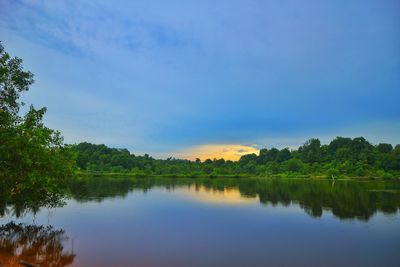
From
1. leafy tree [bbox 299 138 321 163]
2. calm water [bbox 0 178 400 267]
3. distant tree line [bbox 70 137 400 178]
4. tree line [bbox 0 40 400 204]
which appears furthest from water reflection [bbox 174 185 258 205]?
leafy tree [bbox 299 138 321 163]

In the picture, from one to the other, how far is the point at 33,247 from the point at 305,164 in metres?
129

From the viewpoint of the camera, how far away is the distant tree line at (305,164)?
384ft

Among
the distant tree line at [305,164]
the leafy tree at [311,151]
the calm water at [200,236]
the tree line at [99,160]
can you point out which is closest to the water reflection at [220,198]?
the calm water at [200,236]

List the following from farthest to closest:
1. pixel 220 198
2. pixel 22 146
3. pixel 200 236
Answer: pixel 220 198 → pixel 200 236 → pixel 22 146

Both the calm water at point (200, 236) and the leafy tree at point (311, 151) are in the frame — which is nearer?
the calm water at point (200, 236)

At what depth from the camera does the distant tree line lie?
117 m

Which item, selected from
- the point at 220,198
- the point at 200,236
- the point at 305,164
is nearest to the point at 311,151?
the point at 305,164

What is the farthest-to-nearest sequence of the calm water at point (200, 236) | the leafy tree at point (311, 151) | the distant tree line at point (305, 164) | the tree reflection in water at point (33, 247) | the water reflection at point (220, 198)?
the leafy tree at point (311, 151), the distant tree line at point (305, 164), the water reflection at point (220, 198), the calm water at point (200, 236), the tree reflection in water at point (33, 247)

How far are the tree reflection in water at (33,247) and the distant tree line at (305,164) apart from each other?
300ft

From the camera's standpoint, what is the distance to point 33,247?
18484mm

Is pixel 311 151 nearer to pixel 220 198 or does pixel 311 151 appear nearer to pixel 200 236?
pixel 220 198

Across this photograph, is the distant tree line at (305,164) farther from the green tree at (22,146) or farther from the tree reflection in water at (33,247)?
the green tree at (22,146)

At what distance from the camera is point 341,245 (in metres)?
22.1

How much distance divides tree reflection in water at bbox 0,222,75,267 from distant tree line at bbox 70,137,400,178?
91580mm
